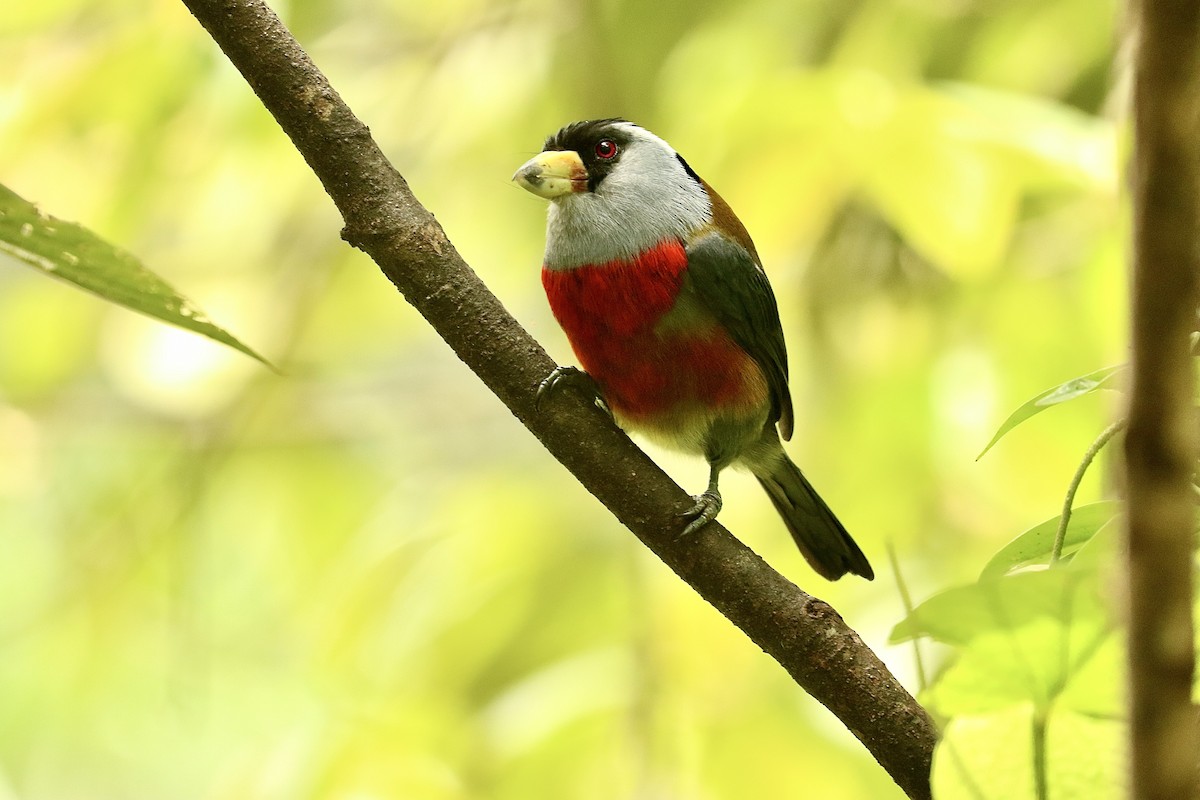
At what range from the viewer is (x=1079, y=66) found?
2844 millimetres

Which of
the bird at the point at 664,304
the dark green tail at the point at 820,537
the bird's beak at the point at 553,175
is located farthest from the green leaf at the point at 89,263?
the dark green tail at the point at 820,537

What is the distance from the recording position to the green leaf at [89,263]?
77cm

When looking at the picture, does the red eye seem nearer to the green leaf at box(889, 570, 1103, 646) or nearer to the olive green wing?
the olive green wing

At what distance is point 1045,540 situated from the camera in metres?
0.91

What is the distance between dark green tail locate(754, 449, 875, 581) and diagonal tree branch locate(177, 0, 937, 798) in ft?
3.82

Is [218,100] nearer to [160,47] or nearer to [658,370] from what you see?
[160,47]

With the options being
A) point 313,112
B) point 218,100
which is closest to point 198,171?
point 218,100

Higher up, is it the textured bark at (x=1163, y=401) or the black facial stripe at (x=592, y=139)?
the black facial stripe at (x=592, y=139)

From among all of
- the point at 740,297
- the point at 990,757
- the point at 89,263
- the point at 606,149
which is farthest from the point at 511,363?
the point at 606,149

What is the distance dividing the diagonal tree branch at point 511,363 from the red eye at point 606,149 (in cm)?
117

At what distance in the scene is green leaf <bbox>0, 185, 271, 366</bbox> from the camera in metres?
0.77

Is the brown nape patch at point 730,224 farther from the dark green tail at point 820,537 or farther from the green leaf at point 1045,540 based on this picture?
the green leaf at point 1045,540

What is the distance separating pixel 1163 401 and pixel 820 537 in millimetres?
1932

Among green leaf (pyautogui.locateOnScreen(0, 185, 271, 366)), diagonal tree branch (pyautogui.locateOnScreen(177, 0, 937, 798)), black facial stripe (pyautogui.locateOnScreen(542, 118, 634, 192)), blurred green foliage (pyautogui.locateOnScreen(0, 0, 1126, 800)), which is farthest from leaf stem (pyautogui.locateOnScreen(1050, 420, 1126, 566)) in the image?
black facial stripe (pyautogui.locateOnScreen(542, 118, 634, 192))
